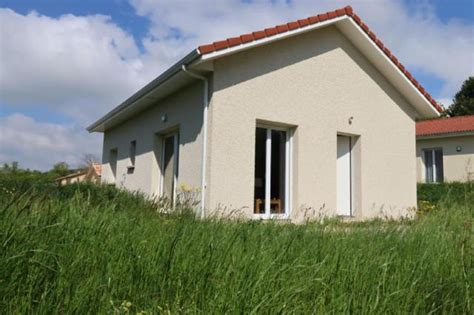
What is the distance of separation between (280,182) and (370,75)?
497cm

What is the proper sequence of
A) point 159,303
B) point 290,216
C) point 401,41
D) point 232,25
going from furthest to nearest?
1. point 401,41
2. point 232,25
3. point 290,216
4. point 159,303

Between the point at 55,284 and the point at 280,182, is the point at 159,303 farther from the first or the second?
the point at 280,182

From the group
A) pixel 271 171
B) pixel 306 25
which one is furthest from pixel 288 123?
pixel 306 25

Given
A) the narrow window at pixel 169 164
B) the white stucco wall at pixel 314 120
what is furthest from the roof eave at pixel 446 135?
the narrow window at pixel 169 164

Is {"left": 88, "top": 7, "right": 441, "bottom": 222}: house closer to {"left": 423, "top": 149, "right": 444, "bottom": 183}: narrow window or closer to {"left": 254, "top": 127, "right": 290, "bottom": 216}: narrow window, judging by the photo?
{"left": 254, "top": 127, "right": 290, "bottom": 216}: narrow window

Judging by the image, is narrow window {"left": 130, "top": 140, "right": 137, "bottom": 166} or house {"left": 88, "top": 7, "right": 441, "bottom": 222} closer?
house {"left": 88, "top": 7, "right": 441, "bottom": 222}

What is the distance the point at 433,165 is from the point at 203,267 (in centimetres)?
2209

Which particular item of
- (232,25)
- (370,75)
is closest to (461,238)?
(370,75)

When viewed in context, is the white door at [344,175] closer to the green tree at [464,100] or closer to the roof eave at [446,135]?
the roof eave at [446,135]

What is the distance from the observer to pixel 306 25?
980cm

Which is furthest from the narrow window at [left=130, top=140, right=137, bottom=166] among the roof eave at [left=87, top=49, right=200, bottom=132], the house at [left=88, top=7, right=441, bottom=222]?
the roof eave at [left=87, top=49, right=200, bottom=132]

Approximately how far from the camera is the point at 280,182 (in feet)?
32.7

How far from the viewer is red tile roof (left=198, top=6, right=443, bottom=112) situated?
26.9 ft

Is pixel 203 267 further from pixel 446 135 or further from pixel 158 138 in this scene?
pixel 446 135
